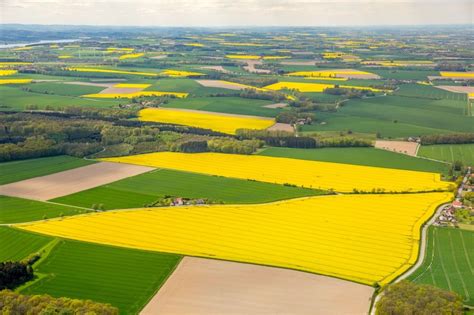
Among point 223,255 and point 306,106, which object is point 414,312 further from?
point 306,106

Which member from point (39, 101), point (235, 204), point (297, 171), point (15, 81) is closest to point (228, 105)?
point (39, 101)

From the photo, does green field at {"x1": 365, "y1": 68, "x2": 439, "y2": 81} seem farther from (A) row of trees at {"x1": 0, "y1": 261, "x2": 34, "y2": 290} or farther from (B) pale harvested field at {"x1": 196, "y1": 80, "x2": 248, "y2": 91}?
(A) row of trees at {"x1": 0, "y1": 261, "x2": 34, "y2": 290}

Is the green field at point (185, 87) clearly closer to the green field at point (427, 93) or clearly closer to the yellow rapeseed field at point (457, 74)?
the green field at point (427, 93)

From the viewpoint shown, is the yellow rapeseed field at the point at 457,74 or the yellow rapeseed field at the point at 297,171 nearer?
the yellow rapeseed field at the point at 297,171

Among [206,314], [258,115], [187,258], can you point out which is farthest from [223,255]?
[258,115]

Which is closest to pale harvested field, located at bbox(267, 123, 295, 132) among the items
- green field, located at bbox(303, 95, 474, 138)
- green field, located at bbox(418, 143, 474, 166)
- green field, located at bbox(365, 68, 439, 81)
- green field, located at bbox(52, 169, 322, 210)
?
green field, located at bbox(303, 95, 474, 138)

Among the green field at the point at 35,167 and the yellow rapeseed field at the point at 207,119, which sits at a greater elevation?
the yellow rapeseed field at the point at 207,119

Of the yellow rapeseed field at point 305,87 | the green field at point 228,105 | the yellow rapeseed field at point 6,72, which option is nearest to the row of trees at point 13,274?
the green field at point 228,105
